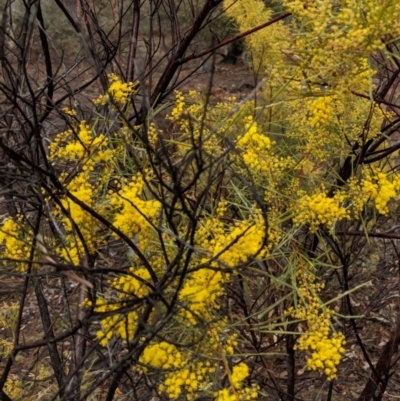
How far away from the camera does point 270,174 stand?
1275mm

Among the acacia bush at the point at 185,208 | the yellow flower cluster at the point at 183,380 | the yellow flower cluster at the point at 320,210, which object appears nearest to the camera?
the acacia bush at the point at 185,208

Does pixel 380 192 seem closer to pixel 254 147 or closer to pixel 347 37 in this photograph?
pixel 254 147

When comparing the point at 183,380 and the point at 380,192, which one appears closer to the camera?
the point at 183,380

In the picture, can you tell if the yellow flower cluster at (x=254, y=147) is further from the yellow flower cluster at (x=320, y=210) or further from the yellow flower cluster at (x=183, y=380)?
the yellow flower cluster at (x=183, y=380)

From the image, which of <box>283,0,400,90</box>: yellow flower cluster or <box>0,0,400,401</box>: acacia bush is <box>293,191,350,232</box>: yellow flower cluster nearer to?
<box>0,0,400,401</box>: acacia bush

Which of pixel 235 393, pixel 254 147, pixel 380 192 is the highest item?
pixel 254 147

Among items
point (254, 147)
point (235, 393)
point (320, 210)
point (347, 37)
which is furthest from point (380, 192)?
point (235, 393)

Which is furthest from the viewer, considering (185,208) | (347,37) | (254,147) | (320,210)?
(254,147)

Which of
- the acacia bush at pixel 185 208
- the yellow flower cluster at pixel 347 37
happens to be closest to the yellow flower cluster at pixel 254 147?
the acacia bush at pixel 185 208

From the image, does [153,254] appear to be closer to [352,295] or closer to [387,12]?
[387,12]

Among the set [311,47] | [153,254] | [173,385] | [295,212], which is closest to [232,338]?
[173,385]

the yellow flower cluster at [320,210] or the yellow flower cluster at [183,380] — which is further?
the yellow flower cluster at [320,210]

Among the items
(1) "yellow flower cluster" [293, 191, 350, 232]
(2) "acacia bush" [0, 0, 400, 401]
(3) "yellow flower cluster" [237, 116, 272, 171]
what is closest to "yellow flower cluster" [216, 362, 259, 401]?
(2) "acacia bush" [0, 0, 400, 401]

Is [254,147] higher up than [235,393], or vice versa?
[254,147]
